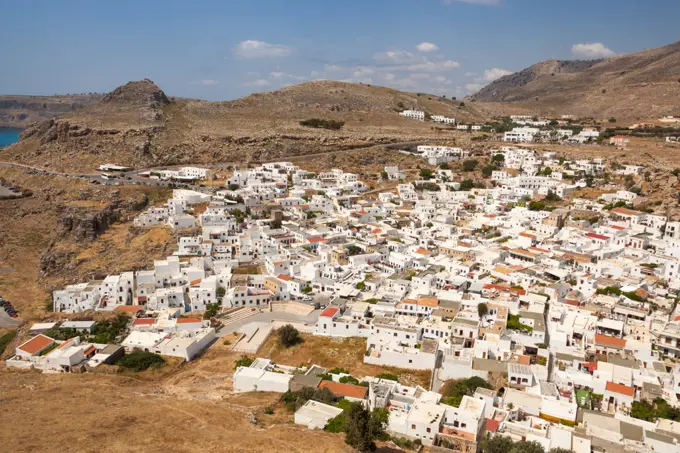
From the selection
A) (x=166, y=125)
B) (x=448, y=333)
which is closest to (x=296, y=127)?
(x=166, y=125)

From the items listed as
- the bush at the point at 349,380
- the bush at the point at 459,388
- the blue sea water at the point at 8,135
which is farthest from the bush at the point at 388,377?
the blue sea water at the point at 8,135

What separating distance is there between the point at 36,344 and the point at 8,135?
15836 centimetres

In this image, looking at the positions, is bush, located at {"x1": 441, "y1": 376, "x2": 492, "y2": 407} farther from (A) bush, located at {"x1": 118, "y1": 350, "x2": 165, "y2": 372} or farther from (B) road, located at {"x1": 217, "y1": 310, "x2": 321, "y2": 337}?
(A) bush, located at {"x1": 118, "y1": 350, "x2": 165, "y2": 372}

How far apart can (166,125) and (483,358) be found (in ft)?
199

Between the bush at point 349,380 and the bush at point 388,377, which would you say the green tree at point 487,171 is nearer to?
the bush at point 388,377

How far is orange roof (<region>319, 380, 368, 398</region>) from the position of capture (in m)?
19.8

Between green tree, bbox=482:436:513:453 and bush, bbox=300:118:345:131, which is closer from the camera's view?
Result: green tree, bbox=482:436:513:453

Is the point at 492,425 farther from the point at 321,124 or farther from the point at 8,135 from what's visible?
the point at 8,135

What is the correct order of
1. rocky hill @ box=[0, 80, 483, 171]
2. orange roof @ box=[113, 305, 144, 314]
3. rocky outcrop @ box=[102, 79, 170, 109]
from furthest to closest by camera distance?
1. rocky outcrop @ box=[102, 79, 170, 109]
2. rocky hill @ box=[0, 80, 483, 171]
3. orange roof @ box=[113, 305, 144, 314]

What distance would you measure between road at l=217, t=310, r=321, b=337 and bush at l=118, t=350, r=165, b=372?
3.61 meters

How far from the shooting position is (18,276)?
3881 centimetres

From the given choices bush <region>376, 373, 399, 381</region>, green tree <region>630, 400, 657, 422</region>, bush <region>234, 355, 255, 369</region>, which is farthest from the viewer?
bush <region>234, 355, 255, 369</region>

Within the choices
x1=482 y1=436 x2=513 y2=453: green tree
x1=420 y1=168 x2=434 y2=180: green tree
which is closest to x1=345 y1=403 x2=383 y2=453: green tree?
x1=482 y1=436 x2=513 y2=453: green tree

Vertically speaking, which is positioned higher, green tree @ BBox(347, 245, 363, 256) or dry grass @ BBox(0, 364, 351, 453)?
green tree @ BBox(347, 245, 363, 256)
